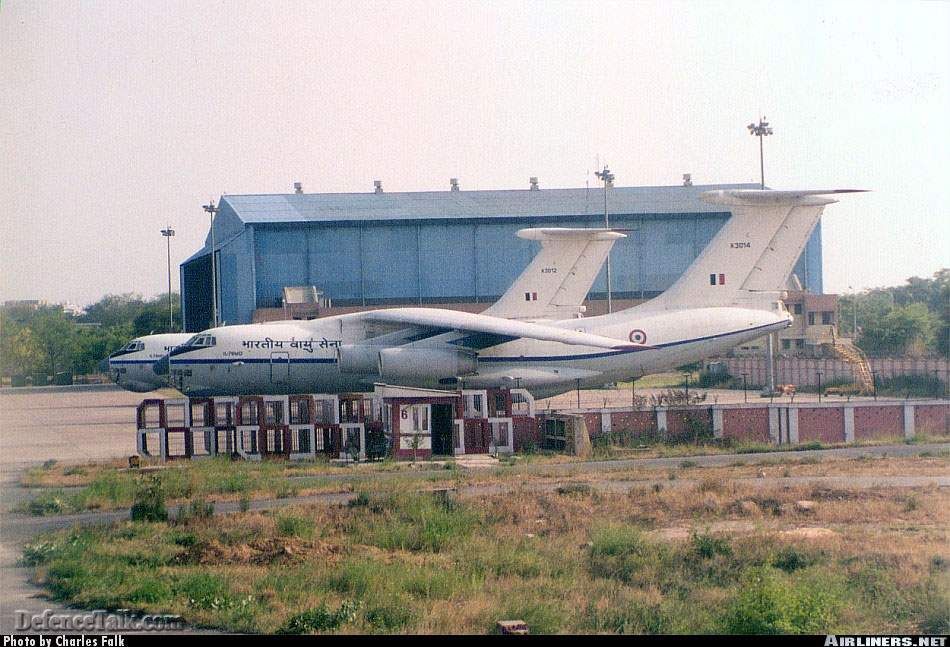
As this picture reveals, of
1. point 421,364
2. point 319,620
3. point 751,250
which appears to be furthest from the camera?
point 751,250

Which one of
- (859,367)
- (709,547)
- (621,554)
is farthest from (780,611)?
(859,367)

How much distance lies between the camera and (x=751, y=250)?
90.2ft

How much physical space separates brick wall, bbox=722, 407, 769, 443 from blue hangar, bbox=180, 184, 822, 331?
93.7 ft

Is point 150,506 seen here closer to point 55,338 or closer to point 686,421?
point 55,338

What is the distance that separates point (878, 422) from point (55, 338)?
1946cm

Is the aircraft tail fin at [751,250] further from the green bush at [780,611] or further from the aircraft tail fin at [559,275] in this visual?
the green bush at [780,611]

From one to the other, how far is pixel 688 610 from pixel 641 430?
14.7 metres

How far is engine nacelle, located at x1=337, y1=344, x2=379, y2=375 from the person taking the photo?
26.6m

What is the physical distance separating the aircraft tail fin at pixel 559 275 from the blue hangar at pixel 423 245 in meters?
19.7

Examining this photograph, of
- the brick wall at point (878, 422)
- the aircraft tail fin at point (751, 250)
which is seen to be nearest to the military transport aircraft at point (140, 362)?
the aircraft tail fin at point (751, 250)

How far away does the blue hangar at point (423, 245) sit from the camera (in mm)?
52281

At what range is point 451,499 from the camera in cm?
1539

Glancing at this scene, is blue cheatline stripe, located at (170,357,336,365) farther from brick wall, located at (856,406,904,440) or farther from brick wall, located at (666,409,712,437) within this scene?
brick wall, located at (856,406,904,440)

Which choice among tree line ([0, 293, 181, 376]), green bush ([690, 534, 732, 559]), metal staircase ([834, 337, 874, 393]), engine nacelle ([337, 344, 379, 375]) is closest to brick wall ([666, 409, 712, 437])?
engine nacelle ([337, 344, 379, 375])
